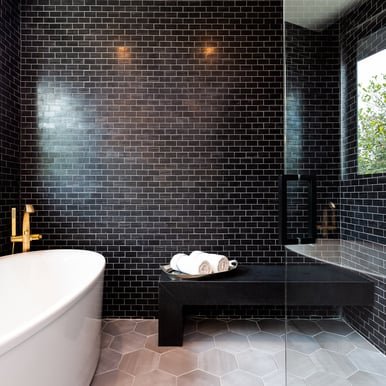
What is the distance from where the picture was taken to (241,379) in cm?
193

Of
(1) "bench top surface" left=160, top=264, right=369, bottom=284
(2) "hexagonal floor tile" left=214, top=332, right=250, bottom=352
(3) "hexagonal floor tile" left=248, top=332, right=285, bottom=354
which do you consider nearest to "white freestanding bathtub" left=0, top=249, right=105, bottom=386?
(1) "bench top surface" left=160, top=264, right=369, bottom=284

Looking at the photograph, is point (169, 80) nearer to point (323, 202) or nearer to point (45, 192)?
point (45, 192)

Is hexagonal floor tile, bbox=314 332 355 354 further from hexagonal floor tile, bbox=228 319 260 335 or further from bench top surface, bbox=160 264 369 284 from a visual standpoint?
hexagonal floor tile, bbox=228 319 260 335

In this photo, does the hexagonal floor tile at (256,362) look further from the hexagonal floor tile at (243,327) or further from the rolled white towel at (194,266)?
the rolled white towel at (194,266)

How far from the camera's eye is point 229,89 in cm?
284

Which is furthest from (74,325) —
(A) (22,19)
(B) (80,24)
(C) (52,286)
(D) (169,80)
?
(A) (22,19)

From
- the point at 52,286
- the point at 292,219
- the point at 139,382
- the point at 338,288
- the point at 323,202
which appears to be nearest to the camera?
the point at 338,288

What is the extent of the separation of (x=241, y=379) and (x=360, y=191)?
4.74ft

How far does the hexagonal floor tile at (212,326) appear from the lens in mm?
2584

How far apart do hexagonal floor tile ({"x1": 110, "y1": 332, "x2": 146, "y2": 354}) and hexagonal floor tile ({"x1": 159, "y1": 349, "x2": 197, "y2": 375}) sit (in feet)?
0.87

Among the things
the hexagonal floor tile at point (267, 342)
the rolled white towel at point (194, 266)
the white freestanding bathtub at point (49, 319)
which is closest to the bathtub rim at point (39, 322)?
the white freestanding bathtub at point (49, 319)

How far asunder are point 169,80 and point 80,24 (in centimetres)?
100

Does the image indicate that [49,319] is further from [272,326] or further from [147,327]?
[272,326]

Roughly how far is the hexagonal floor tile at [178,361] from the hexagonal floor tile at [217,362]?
6 centimetres
